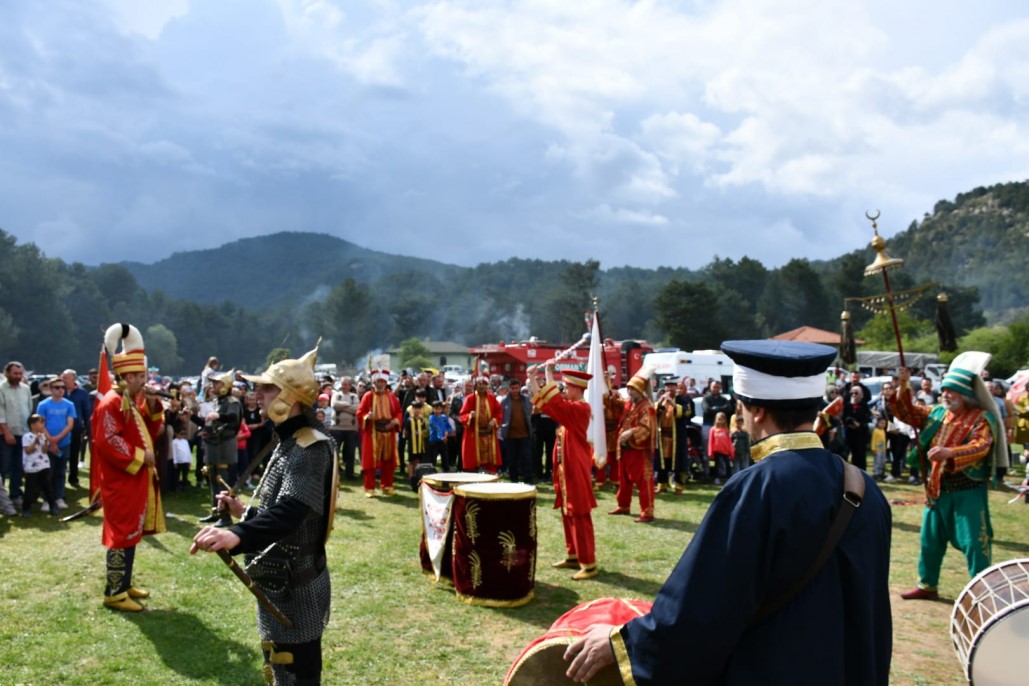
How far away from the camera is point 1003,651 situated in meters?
3.82

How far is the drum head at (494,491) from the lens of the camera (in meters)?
6.45

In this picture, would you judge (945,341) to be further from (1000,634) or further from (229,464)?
(229,464)

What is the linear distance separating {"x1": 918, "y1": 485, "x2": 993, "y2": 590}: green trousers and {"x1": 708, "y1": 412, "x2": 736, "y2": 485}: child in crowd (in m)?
6.93

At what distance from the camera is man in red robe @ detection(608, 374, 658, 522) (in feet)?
32.7

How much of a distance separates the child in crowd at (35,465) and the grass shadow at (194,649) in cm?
499

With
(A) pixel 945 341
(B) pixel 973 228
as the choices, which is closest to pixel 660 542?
(A) pixel 945 341

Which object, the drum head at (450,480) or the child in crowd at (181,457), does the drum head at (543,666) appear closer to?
the drum head at (450,480)

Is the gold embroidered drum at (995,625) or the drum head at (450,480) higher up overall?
the drum head at (450,480)

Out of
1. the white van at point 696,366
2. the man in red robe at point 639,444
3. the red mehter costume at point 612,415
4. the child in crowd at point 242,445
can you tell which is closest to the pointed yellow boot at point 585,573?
the man in red robe at point 639,444

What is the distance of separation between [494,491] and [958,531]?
12.9ft

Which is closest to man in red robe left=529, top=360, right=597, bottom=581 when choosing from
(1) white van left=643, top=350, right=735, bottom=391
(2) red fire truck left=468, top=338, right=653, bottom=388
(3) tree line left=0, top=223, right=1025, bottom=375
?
(2) red fire truck left=468, top=338, right=653, bottom=388

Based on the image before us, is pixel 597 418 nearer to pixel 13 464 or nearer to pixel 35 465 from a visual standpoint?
pixel 35 465

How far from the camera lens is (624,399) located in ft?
41.0

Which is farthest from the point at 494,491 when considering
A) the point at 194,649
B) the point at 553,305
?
the point at 553,305
